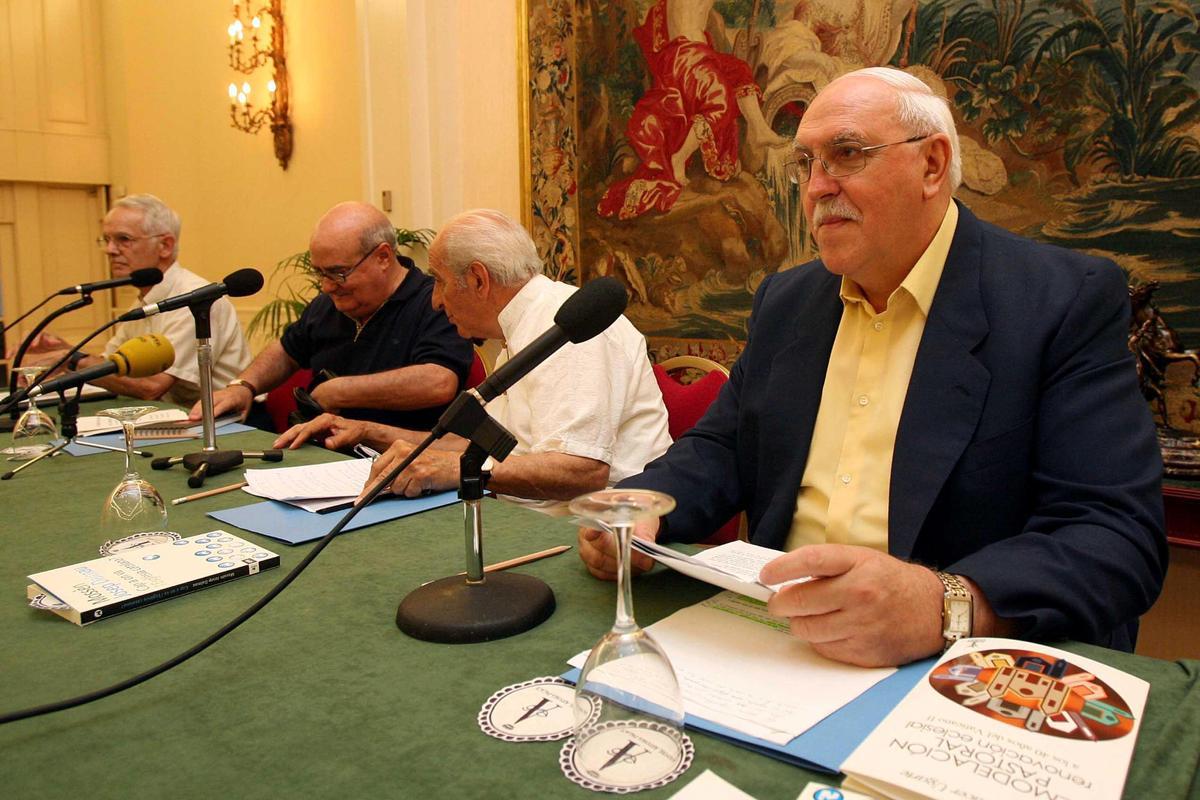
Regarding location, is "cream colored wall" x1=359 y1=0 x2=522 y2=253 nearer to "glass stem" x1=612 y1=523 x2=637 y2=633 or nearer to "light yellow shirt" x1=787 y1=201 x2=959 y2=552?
"light yellow shirt" x1=787 y1=201 x2=959 y2=552

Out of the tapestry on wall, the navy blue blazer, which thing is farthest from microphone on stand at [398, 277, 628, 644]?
the tapestry on wall

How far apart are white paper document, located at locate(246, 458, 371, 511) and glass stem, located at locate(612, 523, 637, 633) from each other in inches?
48.4

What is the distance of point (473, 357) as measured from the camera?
3582 mm

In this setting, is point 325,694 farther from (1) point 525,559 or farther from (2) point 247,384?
(2) point 247,384

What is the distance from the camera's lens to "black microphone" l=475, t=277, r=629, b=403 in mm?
1152

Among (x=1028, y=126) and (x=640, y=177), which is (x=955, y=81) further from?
(x=640, y=177)

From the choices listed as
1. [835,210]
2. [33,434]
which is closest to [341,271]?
[33,434]

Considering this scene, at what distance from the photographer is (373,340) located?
12.1 ft

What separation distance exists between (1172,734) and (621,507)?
25.7 inches

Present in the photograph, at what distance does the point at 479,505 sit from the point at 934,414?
2.68 ft

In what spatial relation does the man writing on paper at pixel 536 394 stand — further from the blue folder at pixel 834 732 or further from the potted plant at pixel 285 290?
the potted plant at pixel 285 290

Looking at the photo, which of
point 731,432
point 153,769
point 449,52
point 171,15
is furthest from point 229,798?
point 171,15

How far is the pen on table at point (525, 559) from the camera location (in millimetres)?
1568

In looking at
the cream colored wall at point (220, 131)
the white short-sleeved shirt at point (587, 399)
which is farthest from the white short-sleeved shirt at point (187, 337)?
the white short-sleeved shirt at point (587, 399)
